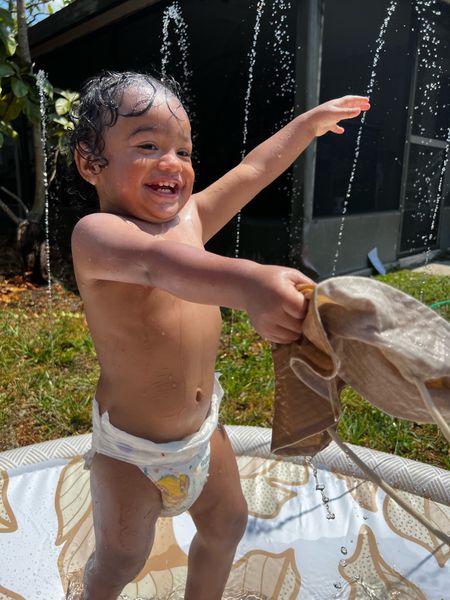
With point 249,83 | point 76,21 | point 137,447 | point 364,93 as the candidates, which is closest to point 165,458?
point 137,447

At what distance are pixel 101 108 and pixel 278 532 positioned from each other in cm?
153

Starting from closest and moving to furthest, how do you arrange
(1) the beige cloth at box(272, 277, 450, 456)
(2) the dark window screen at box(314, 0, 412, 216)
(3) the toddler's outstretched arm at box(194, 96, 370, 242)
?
(1) the beige cloth at box(272, 277, 450, 456) < (3) the toddler's outstretched arm at box(194, 96, 370, 242) < (2) the dark window screen at box(314, 0, 412, 216)

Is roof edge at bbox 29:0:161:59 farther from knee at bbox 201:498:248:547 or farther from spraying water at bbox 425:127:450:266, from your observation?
knee at bbox 201:498:248:547

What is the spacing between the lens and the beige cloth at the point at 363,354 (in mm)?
780

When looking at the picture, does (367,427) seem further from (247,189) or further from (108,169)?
(108,169)

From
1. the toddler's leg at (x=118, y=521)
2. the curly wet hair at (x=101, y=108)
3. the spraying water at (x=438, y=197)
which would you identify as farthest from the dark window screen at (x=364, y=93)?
the toddler's leg at (x=118, y=521)

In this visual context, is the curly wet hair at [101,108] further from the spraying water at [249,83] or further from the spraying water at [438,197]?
the spraying water at [438,197]

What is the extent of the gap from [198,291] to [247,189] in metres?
0.77

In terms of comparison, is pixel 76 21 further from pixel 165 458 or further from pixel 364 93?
pixel 165 458

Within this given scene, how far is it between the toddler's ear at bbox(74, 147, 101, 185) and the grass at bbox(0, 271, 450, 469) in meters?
1.64

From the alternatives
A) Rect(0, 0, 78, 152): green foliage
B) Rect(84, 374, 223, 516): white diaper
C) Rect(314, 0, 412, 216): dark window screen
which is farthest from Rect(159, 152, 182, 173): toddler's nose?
Rect(314, 0, 412, 216): dark window screen

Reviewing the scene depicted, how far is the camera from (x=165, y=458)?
1310 mm

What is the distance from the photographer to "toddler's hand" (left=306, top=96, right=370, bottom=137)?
1.59 metres

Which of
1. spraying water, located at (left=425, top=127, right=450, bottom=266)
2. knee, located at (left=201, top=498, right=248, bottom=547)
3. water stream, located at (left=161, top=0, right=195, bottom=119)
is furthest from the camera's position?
spraying water, located at (left=425, top=127, right=450, bottom=266)
